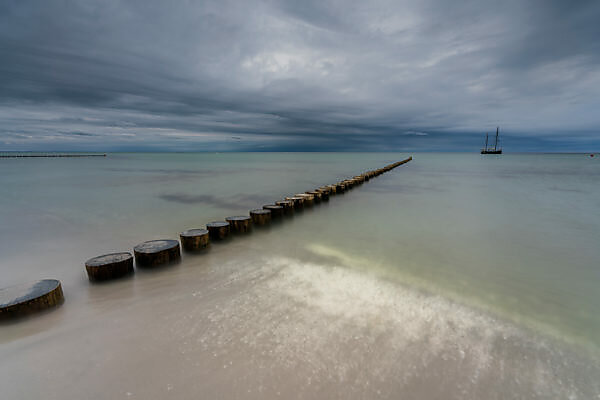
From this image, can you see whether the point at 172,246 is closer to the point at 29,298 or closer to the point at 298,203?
the point at 29,298

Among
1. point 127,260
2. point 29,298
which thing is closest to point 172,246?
point 127,260

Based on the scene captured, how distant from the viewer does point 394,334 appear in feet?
8.95

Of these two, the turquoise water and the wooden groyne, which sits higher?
the wooden groyne

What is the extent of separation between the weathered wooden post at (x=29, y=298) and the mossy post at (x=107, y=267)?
492 mm

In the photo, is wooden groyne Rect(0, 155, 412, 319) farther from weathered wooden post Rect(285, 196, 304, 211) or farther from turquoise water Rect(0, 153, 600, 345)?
weathered wooden post Rect(285, 196, 304, 211)

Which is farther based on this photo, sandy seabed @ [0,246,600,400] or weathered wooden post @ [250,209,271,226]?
weathered wooden post @ [250,209,271,226]

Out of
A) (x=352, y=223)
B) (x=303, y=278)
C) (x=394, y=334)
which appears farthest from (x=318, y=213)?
(x=394, y=334)

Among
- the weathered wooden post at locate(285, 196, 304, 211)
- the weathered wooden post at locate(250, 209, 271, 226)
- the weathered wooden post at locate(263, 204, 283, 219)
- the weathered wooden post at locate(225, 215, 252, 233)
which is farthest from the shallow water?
the weathered wooden post at locate(285, 196, 304, 211)

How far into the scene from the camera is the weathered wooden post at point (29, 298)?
9.38 feet

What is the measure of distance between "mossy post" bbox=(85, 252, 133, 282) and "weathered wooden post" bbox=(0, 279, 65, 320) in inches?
19.4

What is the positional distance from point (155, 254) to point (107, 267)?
612mm

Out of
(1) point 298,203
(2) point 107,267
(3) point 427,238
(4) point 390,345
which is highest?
(2) point 107,267

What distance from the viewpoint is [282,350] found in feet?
8.22

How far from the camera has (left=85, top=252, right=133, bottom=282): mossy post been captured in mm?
3775
